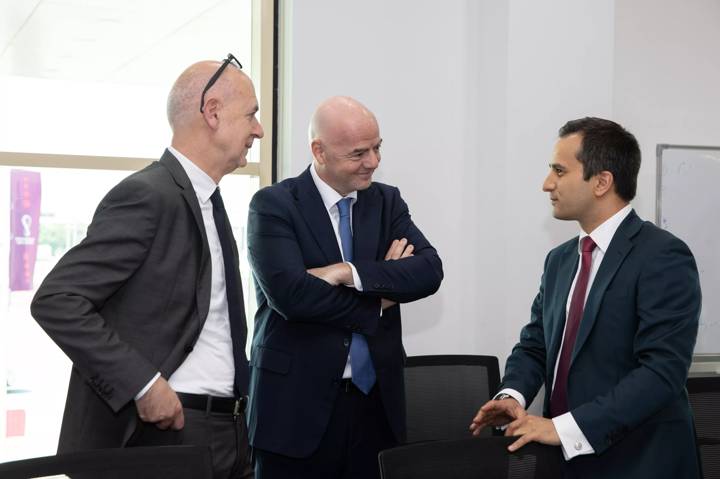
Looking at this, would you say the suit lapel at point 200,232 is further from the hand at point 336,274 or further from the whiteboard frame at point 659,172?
the whiteboard frame at point 659,172

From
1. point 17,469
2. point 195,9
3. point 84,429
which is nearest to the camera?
point 17,469

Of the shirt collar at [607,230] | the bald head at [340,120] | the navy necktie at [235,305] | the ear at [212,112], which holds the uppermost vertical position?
the bald head at [340,120]

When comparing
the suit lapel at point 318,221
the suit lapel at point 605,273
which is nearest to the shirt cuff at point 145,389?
the suit lapel at point 318,221

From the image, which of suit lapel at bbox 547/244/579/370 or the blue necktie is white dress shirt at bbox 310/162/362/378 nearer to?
the blue necktie

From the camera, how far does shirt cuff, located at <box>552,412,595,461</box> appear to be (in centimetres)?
200

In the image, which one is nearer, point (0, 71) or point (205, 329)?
point (205, 329)

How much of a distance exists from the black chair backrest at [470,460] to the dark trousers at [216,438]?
1.71 ft

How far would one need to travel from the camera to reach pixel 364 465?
98.3 inches

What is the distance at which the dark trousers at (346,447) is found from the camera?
245 centimetres

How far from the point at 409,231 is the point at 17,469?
1.63 meters

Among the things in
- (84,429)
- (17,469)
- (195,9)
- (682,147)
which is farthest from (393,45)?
(17,469)

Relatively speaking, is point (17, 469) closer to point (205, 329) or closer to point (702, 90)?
point (205, 329)

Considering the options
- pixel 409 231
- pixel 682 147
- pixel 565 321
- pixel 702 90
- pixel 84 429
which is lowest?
pixel 84 429

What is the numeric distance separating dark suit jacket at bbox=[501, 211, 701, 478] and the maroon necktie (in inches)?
2.5
